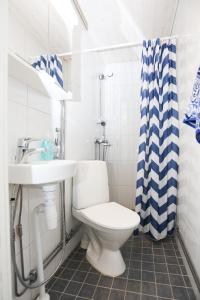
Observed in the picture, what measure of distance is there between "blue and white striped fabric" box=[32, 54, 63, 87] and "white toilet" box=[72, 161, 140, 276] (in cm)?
72

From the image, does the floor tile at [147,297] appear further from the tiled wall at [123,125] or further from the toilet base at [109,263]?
the tiled wall at [123,125]

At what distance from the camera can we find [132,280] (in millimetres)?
1207

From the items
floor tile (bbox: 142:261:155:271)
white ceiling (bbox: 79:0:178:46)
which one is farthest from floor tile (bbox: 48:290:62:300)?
white ceiling (bbox: 79:0:178:46)

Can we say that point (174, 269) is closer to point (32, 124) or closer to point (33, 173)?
point (33, 173)

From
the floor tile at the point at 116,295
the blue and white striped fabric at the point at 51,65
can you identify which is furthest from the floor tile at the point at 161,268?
the blue and white striped fabric at the point at 51,65

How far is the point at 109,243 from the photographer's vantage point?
49.9 inches

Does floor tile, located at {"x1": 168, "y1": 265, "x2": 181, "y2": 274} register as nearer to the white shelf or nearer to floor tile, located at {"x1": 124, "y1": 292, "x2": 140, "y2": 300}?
floor tile, located at {"x1": 124, "y1": 292, "x2": 140, "y2": 300}

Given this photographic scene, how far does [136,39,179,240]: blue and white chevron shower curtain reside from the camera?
1640 mm

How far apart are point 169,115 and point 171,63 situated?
486 mm

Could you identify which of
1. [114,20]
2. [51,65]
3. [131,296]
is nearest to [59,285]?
[131,296]

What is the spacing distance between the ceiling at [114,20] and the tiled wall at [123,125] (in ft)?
1.28

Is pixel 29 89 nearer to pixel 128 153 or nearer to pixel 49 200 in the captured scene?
pixel 49 200

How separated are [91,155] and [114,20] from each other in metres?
1.38

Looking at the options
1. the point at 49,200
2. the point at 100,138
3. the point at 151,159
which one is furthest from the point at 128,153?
the point at 49,200
